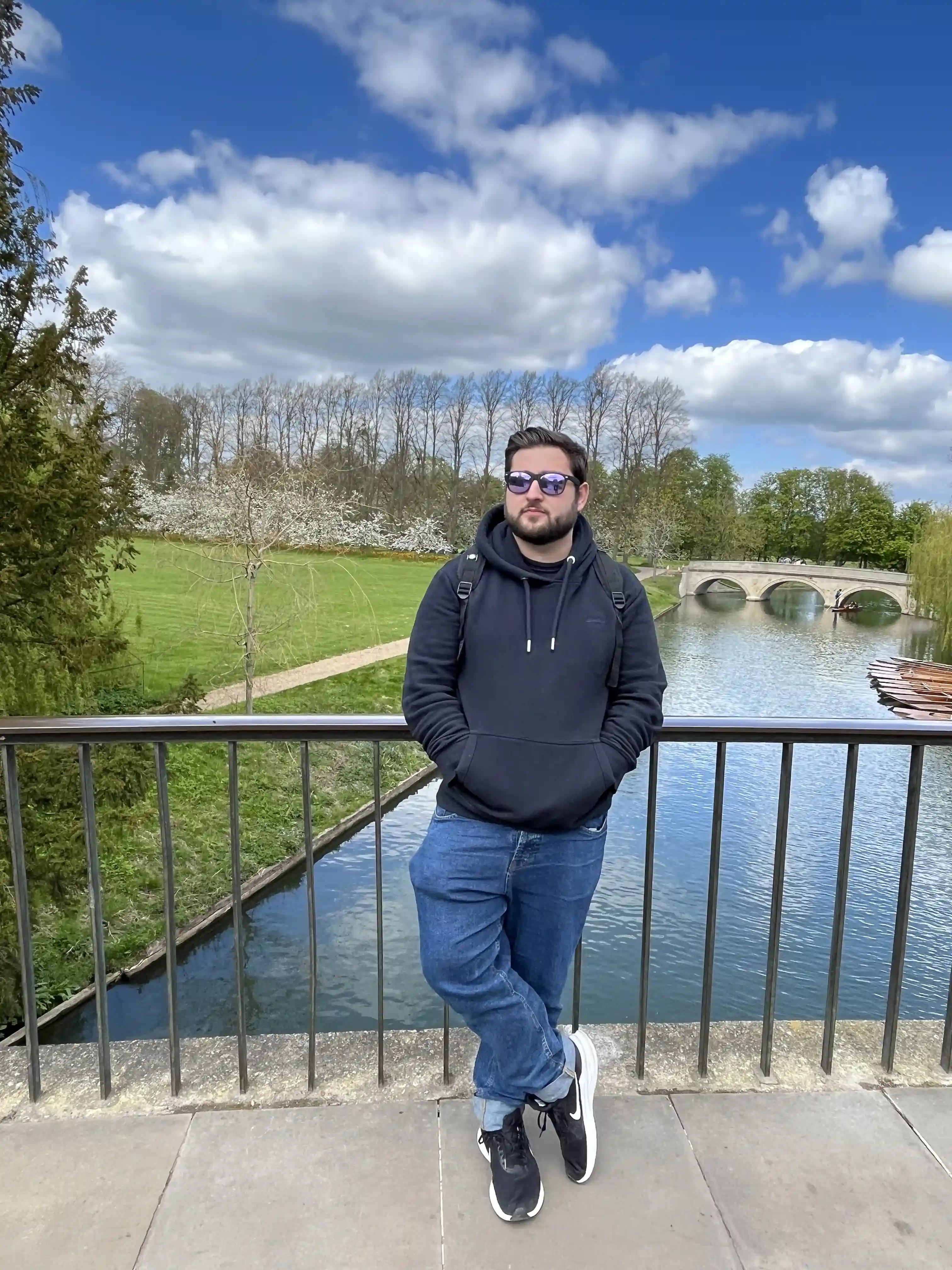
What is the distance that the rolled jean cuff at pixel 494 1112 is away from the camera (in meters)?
1.78

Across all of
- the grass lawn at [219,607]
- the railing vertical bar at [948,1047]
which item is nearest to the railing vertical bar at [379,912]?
the railing vertical bar at [948,1047]

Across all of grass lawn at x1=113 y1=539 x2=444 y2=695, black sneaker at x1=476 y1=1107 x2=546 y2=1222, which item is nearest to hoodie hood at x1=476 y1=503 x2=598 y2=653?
black sneaker at x1=476 y1=1107 x2=546 y2=1222

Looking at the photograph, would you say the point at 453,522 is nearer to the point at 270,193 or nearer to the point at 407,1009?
the point at 270,193

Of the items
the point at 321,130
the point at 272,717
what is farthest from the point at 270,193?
the point at 272,717

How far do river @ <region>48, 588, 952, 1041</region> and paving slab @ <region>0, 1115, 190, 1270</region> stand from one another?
4999mm

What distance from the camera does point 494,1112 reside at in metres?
1.78

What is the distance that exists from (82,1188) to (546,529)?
182 cm

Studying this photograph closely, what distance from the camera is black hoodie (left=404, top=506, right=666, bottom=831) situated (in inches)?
63.6

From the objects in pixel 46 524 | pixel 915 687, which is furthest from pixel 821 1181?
pixel 915 687

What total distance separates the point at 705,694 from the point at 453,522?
2323 cm

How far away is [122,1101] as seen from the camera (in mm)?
2098

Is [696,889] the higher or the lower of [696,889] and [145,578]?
the lower

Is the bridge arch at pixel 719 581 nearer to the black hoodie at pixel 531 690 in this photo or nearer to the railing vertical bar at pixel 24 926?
the black hoodie at pixel 531 690

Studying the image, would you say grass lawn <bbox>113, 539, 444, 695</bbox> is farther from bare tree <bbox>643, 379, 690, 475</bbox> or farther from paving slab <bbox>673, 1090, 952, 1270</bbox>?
bare tree <bbox>643, 379, 690, 475</bbox>
